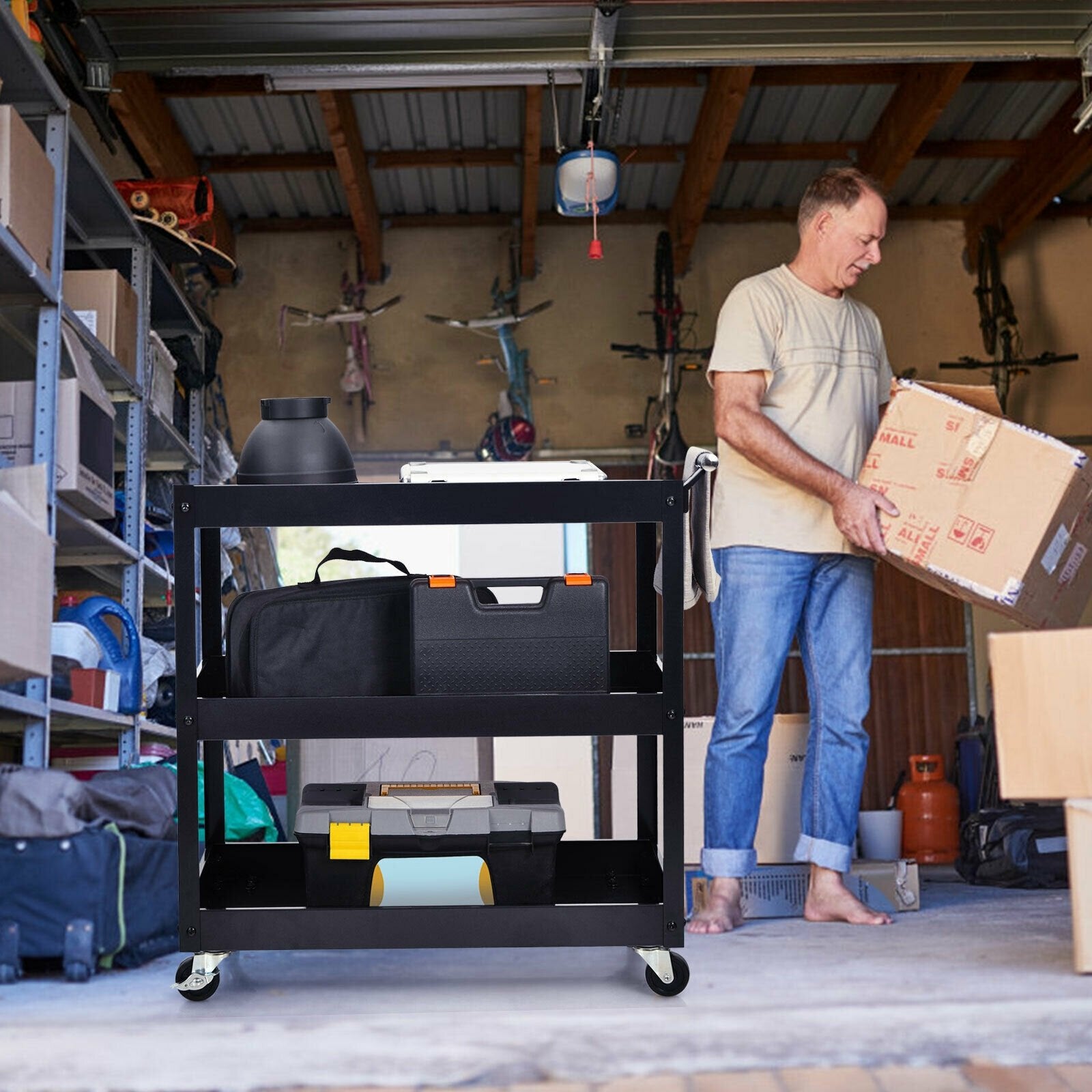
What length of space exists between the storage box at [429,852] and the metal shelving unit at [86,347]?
1.08m

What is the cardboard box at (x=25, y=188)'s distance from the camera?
3025 millimetres

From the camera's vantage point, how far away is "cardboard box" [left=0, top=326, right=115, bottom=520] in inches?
130

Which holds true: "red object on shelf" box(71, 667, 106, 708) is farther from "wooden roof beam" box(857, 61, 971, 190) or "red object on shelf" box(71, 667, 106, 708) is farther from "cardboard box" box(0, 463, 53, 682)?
"wooden roof beam" box(857, 61, 971, 190)

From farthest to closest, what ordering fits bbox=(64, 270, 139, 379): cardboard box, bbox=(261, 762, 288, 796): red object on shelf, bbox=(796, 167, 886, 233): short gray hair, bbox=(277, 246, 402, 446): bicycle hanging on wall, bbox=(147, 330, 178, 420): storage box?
bbox=(277, 246, 402, 446): bicycle hanging on wall, bbox=(261, 762, 288, 796): red object on shelf, bbox=(147, 330, 178, 420): storage box, bbox=(64, 270, 139, 379): cardboard box, bbox=(796, 167, 886, 233): short gray hair

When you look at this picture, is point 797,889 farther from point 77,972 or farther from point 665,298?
point 665,298

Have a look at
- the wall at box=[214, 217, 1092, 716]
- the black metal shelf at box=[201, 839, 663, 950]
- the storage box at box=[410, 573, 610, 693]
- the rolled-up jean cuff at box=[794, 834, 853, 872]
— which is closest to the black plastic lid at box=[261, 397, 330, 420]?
the storage box at box=[410, 573, 610, 693]

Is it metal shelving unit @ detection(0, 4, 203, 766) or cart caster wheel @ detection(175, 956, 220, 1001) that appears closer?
cart caster wheel @ detection(175, 956, 220, 1001)

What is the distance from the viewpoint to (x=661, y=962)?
6.47 feet

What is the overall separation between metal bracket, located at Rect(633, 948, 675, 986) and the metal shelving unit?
1484 mm

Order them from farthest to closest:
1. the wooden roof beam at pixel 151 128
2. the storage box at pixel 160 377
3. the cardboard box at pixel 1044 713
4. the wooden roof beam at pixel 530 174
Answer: the wooden roof beam at pixel 530 174 < the wooden roof beam at pixel 151 128 < the storage box at pixel 160 377 < the cardboard box at pixel 1044 713

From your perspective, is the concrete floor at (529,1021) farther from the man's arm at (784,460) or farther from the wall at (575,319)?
the wall at (575,319)

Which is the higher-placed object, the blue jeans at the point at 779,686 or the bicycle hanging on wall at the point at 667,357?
the bicycle hanging on wall at the point at 667,357

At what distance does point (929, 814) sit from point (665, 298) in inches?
120

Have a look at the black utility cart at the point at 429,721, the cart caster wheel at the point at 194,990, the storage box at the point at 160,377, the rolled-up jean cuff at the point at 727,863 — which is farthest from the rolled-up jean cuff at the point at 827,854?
the storage box at the point at 160,377
